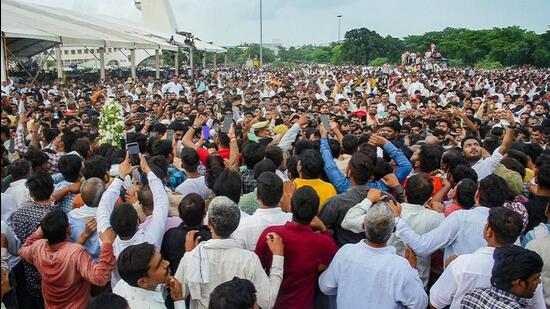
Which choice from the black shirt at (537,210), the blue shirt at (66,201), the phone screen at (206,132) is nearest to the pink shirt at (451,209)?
the black shirt at (537,210)

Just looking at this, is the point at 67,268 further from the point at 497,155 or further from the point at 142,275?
the point at 497,155

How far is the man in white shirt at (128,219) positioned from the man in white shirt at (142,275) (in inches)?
18.7

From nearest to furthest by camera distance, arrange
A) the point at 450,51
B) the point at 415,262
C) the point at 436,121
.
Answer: the point at 415,262, the point at 436,121, the point at 450,51

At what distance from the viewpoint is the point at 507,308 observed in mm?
2184

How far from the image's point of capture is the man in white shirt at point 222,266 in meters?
2.55

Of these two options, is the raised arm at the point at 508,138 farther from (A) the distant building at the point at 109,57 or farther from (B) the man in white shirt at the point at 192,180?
(A) the distant building at the point at 109,57

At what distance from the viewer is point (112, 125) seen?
5695 millimetres

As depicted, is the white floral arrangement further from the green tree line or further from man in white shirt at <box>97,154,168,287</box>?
the green tree line

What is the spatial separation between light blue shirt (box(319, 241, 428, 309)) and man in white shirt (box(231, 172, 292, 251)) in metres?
0.55

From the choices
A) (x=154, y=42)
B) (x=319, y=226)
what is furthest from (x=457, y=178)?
(x=154, y=42)

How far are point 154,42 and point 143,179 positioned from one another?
21.9 meters

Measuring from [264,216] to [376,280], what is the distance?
2.82 feet

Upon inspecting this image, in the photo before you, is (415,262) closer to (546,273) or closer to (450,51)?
(546,273)

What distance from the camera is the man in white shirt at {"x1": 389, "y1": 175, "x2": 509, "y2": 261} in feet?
9.84
